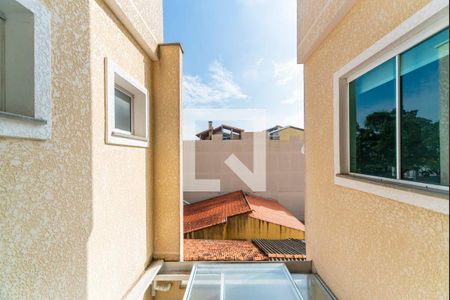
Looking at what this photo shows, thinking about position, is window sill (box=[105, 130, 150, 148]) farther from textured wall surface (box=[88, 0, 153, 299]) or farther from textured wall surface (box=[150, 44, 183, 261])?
textured wall surface (box=[150, 44, 183, 261])

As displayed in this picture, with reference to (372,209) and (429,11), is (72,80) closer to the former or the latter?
(429,11)

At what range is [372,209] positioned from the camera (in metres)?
2.68

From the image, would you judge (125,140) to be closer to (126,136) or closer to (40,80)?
(126,136)

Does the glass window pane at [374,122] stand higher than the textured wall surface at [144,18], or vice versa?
the textured wall surface at [144,18]

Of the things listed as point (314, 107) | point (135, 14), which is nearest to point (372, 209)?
point (314, 107)

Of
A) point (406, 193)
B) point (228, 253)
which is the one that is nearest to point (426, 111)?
point (406, 193)

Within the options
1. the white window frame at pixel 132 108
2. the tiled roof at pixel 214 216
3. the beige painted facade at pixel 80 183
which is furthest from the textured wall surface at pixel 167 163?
the tiled roof at pixel 214 216

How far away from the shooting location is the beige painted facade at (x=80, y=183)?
180cm

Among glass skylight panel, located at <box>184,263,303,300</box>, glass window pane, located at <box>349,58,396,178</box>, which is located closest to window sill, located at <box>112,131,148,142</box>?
glass skylight panel, located at <box>184,263,303,300</box>

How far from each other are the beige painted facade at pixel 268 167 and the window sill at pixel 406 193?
1768cm

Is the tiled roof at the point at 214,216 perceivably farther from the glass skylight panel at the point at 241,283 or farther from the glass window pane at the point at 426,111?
the glass window pane at the point at 426,111

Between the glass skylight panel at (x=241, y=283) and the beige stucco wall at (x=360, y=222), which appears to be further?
the glass skylight panel at (x=241, y=283)

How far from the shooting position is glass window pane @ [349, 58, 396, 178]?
2.55m

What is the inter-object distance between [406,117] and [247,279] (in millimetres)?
3639
